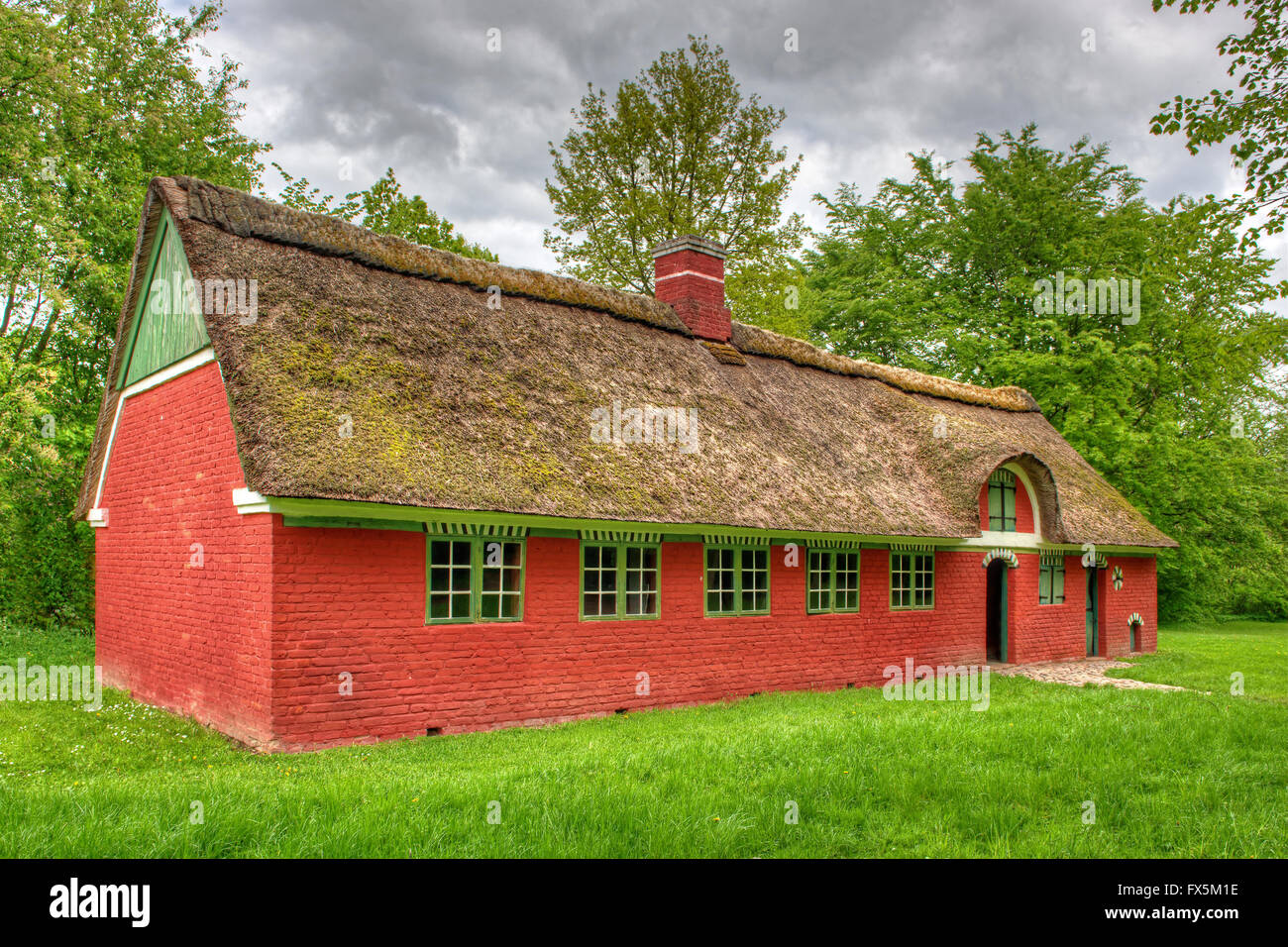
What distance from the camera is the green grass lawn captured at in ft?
18.8

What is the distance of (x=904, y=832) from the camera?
635cm

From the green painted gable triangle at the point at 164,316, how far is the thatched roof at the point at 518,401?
16.9 inches

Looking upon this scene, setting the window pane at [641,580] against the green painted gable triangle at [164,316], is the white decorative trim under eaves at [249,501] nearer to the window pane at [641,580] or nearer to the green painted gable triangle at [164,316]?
the green painted gable triangle at [164,316]

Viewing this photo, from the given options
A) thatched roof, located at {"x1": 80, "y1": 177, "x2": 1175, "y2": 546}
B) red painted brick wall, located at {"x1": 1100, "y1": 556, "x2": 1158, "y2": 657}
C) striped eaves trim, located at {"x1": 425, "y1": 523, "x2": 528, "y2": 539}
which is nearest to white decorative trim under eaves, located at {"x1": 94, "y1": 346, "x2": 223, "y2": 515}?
thatched roof, located at {"x1": 80, "y1": 177, "x2": 1175, "y2": 546}

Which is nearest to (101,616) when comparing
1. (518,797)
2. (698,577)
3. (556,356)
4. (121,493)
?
(121,493)

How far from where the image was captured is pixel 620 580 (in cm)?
1220

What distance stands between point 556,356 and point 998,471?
31.1 feet

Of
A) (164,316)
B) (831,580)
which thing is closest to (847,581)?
(831,580)

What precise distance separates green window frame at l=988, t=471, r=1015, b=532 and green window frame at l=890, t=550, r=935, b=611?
191cm

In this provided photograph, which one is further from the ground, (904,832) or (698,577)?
(698,577)

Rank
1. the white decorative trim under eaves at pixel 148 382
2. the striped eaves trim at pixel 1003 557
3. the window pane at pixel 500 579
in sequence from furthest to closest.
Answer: the striped eaves trim at pixel 1003 557, the white decorative trim under eaves at pixel 148 382, the window pane at pixel 500 579

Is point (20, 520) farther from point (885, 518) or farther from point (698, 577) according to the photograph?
point (885, 518)

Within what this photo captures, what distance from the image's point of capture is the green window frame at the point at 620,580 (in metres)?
11.9

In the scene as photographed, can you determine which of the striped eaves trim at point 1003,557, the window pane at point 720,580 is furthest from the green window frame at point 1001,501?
the window pane at point 720,580
